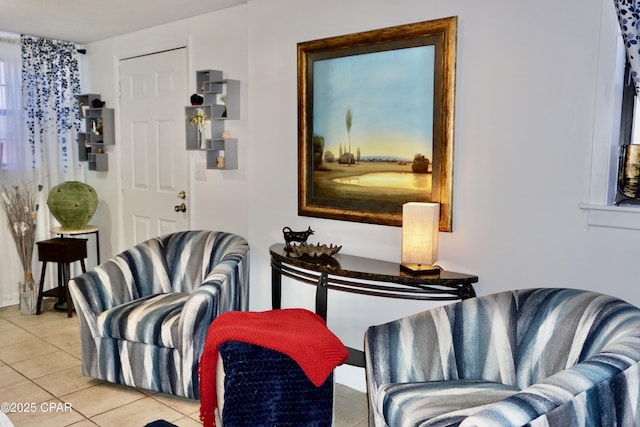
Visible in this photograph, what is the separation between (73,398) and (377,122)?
2.18 m

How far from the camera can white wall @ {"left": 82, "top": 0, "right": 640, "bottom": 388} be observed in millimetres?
2227

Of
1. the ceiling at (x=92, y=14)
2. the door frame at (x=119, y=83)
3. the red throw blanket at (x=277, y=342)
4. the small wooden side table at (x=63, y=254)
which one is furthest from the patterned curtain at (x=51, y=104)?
the red throw blanket at (x=277, y=342)

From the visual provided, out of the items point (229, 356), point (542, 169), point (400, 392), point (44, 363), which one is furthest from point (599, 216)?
point (44, 363)

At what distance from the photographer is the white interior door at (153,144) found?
4148mm

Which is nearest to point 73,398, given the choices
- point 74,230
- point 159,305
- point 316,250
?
point 159,305

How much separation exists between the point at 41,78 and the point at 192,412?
3315mm

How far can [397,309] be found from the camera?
292 cm

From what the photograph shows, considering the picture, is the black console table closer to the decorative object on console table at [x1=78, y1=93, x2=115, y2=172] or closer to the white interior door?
the white interior door

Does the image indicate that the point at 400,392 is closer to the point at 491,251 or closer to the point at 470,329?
the point at 470,329

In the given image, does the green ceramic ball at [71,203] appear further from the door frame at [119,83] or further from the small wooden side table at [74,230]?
the door frame at [119,83]

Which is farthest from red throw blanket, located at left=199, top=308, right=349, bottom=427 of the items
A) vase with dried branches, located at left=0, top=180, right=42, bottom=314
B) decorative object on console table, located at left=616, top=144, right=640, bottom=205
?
vase with dried branches, located at left=0, top=180, right=42, bottom=314

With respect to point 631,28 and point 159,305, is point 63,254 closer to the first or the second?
point 159,305

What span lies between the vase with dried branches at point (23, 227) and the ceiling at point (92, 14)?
129cm

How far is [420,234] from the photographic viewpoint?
2506 mm
